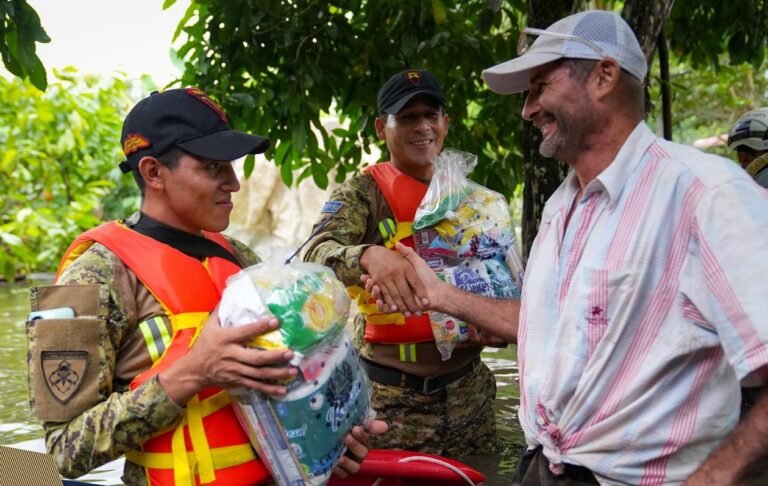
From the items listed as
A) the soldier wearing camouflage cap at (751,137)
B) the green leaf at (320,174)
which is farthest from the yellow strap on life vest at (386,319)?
the soldier wearing camouflage cap at (751,137)

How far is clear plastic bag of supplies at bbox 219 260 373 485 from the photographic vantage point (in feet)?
6.96

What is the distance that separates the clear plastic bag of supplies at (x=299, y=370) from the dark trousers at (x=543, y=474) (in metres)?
0.51

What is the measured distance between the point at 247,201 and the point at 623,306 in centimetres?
1605

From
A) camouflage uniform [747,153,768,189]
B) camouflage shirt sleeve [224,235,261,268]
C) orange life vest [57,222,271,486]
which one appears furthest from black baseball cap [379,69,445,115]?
camouflage uniform [747,153,768,189]

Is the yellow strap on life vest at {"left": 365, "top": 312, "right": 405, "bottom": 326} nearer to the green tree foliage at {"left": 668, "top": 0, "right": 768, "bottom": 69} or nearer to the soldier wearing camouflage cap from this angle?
the soldier wearing camouflage cap

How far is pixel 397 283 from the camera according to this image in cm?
312

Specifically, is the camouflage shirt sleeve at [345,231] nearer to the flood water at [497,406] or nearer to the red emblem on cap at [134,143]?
the red emblem on cap at [134,143]

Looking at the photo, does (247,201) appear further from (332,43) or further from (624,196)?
(624,196)

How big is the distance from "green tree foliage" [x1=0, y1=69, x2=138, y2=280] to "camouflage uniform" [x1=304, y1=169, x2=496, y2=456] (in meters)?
3.00

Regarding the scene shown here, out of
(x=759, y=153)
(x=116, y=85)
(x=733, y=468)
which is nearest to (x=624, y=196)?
(x=733, y=468)

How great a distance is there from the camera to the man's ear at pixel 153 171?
246cm

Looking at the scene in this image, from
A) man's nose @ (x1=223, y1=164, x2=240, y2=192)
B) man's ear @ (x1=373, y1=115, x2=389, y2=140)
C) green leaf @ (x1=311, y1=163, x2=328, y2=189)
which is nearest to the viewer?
man's nose @ (x1=223, y1=164, x2=240, y2=192)

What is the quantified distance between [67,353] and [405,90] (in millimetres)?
2104

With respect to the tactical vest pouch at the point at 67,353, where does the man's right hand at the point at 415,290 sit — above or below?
below
